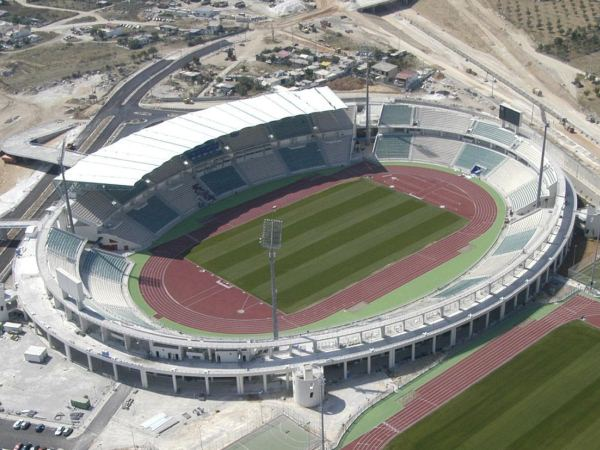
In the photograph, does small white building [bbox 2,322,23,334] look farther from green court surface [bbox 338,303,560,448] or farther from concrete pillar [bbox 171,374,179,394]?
green court surface [bbox 338,303,560,448]

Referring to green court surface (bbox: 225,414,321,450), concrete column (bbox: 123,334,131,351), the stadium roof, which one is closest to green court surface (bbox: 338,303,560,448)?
green court surface (bbox: 225,414,321,450)

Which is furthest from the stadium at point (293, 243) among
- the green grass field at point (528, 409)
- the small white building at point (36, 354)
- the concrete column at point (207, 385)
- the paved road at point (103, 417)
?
the green grass field at point (528, 409)

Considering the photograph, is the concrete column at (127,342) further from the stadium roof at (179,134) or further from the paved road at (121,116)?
the paved road at (121,116)

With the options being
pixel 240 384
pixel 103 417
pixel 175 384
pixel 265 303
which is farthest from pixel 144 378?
pixel 265 303

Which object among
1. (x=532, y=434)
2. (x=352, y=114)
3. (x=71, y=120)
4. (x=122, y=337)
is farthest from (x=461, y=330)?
(x=71, y=120)

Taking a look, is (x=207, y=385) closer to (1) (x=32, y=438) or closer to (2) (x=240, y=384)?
(2) (x=240, y=384)

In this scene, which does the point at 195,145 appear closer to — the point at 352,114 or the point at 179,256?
the point at 179,256
